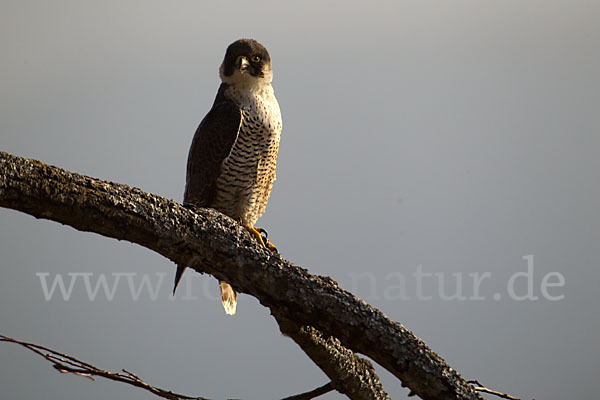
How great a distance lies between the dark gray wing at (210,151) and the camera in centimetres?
316

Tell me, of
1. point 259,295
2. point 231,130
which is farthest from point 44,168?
point 231,130

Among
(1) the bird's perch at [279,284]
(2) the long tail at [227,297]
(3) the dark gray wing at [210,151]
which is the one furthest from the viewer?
(2) the long tail at [227,297]

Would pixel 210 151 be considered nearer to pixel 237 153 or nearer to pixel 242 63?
pixel 237 153

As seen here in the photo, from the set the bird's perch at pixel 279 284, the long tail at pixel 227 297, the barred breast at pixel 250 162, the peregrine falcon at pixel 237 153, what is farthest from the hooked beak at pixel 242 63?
the bird's perch at pixel 279 284

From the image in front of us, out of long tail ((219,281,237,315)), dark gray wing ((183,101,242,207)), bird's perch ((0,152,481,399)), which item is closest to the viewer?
bird's perch ((0,152,481,399))

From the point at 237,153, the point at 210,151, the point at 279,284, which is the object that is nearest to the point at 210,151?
the point at 210,151

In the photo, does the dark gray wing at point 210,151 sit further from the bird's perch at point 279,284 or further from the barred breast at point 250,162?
the bird's perch at point 279,284

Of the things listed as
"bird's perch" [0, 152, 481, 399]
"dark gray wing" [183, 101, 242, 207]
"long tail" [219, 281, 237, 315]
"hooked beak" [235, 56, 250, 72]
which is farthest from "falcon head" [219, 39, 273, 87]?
"bird's perch" [0, 152, 481, 399]

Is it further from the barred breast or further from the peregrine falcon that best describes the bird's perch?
the barred breast

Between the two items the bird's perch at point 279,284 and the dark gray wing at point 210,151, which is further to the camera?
the dark gray wing at point 210,151

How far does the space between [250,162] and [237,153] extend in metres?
0.08

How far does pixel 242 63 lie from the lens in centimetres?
335

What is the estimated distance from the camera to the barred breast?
3.17 meters

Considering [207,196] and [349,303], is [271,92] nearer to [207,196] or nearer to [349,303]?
[207,196]
